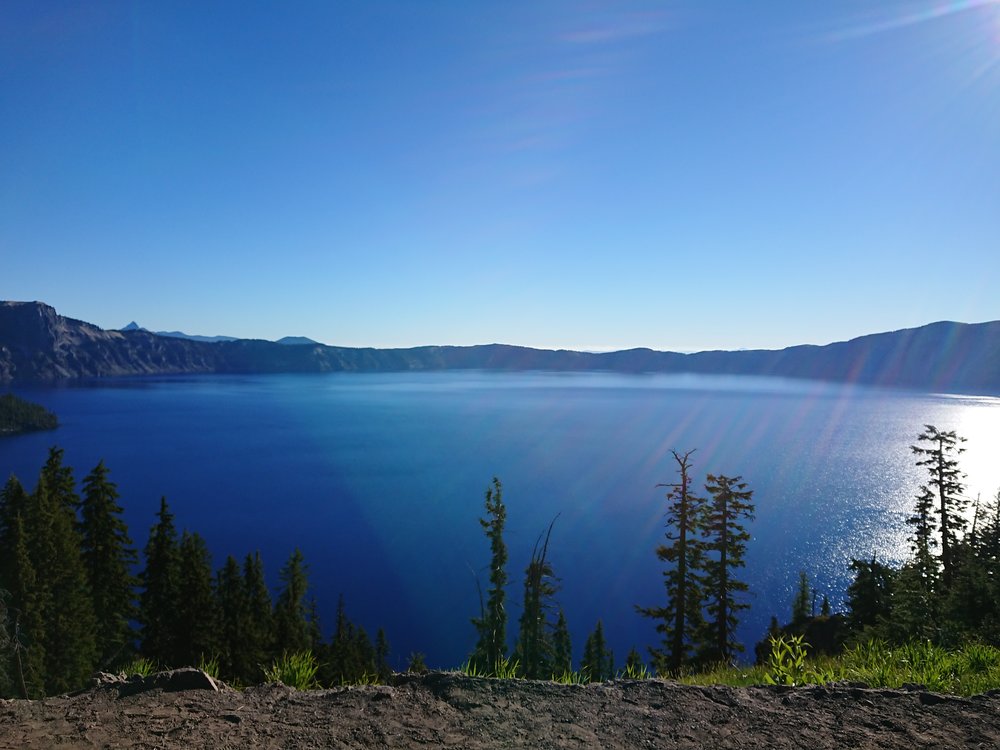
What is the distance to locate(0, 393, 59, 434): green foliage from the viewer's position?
153 metres

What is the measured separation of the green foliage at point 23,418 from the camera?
153375 mm

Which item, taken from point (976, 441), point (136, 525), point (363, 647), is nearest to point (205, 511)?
point (136, 525)

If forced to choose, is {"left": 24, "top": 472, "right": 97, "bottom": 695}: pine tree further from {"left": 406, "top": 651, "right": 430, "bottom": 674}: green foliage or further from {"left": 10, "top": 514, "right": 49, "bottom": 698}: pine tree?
{"left": 406, "top": 651, "right": 430, "bottom": 674}: green foliage

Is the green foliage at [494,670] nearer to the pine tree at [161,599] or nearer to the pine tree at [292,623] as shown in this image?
the pine tree at [161,599]

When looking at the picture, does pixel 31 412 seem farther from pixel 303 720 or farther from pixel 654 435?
pixel 303 720

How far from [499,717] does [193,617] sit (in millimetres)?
29084

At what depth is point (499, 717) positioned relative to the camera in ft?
17.4

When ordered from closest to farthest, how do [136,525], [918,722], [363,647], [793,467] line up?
1. [918,722]
2. [363,647]
3. [136,525]
4. [793,467]

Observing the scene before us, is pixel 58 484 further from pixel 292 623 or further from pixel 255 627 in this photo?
pixel 292 623

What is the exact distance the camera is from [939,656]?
6.95 metres

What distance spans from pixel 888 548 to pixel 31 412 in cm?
22090

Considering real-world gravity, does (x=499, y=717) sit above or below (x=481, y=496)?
above

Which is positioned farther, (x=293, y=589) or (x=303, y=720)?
(x=293, y=589)

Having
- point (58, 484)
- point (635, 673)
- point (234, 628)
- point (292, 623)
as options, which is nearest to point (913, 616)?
point (635, 673)
